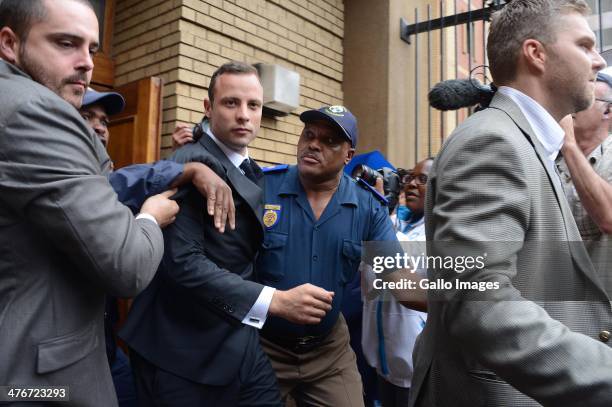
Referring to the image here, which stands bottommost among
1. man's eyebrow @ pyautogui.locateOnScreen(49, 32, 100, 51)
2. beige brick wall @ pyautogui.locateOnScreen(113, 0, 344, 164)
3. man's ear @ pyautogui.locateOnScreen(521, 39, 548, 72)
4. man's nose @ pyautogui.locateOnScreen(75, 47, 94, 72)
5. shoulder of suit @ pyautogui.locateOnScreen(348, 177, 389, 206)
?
shoulder of suit @ pyautogui.locateOnScreen(348, 177, 389, 206)

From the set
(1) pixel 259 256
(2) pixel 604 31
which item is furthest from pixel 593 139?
(2) pixel 604 31

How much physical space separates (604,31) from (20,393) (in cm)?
532

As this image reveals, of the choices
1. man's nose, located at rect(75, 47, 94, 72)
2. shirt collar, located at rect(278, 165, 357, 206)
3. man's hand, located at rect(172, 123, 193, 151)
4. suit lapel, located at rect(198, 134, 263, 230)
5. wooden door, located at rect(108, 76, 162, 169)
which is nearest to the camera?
man's nose, located at rect(75, 47, 94, 72)

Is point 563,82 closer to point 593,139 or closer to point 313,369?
point 593,139

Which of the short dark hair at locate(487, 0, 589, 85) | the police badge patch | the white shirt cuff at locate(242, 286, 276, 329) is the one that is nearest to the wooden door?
the police badge patch

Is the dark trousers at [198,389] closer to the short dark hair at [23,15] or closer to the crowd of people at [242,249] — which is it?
the crowd of people at [242,249]

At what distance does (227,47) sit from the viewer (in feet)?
13.8

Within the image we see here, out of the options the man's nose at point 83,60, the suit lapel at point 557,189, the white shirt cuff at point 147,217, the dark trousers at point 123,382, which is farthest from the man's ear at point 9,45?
the dark trousers at point 123,382

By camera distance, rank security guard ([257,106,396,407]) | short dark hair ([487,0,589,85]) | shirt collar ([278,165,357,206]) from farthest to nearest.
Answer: shirt collar ([278,165,357,206]), security guard ([257,106,396,407]), short dark hair ([487,0,589,85])

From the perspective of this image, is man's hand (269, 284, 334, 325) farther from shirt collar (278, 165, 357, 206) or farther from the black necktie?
shirt collar (278, 165, 357, 206)

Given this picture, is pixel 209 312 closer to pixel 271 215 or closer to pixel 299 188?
pixel 271 215

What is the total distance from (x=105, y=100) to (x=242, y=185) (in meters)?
0.99

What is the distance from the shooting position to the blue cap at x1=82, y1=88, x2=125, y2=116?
2441 mm

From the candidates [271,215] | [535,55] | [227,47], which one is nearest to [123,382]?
[271,215]
